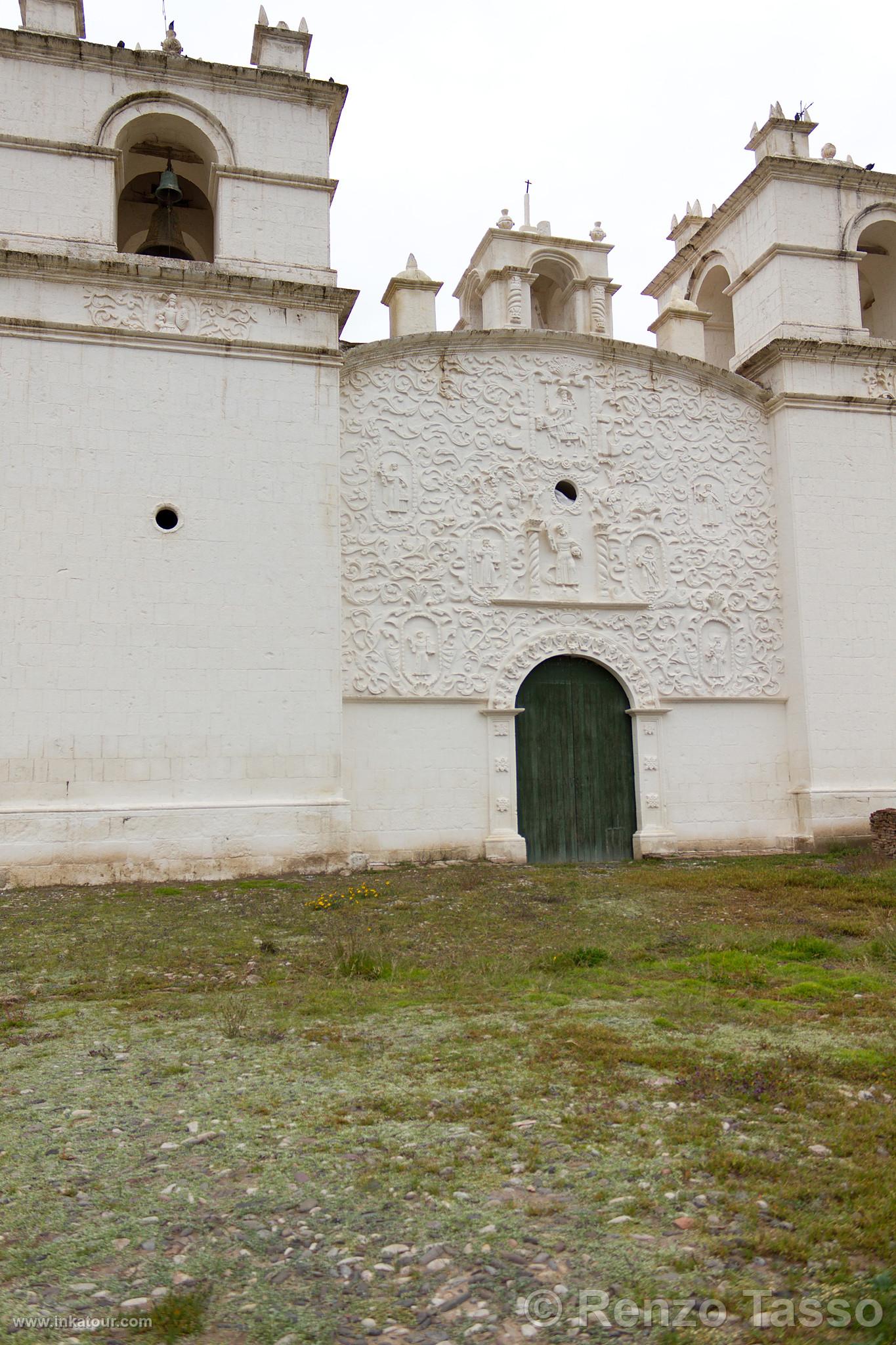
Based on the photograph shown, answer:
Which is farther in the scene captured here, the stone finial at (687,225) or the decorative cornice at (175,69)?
the stone finial at (687,225)

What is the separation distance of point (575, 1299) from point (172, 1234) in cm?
116

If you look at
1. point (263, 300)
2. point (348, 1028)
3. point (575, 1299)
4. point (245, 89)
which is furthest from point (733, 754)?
point (575, 1299)

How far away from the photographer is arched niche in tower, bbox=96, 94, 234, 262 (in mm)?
11906

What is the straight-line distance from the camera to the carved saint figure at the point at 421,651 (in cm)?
1222

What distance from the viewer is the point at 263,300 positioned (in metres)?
11.8

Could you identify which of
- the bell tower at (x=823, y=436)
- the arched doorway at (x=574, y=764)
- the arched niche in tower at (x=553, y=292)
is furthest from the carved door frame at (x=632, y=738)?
the arched niche in tower at (x=553, y=292)

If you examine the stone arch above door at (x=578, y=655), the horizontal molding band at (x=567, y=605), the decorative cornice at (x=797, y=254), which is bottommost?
the stone arch above door at (x=578, y=655)

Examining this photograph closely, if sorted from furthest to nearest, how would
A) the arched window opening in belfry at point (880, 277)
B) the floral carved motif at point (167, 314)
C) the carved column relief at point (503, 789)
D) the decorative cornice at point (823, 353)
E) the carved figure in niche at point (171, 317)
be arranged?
the arched window opening in belfry at point (880, 277) → the decorative cornice at point (823, 353) → the carved column relief at point (503, 789) → the carved figure in niche at point (171, 317) → the floral carved motif at point (167, 314)

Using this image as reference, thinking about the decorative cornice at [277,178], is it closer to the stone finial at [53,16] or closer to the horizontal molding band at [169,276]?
the horizontal molding band at [169,276]

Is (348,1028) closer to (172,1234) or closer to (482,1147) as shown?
(482,1147)

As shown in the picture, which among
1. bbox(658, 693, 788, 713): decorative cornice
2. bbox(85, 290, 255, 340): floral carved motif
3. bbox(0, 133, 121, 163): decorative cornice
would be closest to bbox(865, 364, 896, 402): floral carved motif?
bbox(658, 693, 788, 713): decorative cornice

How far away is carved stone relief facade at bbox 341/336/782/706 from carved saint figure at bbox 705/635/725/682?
0.8 inches

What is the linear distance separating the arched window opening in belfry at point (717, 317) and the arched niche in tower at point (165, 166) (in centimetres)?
812

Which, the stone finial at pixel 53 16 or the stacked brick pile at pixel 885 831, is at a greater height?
the stone finial at pixel 53 16
